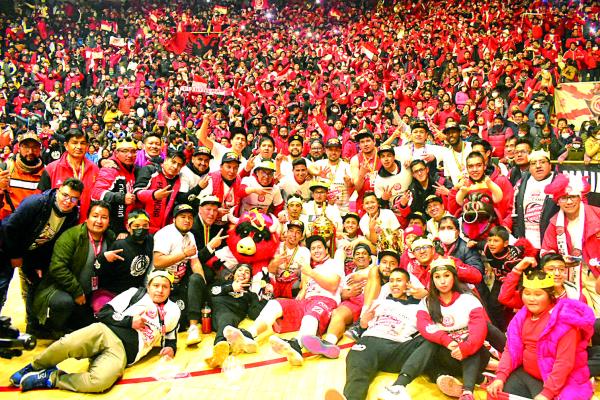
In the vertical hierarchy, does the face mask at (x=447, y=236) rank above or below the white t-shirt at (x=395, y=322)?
above

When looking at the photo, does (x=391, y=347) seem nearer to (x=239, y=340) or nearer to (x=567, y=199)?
(x=239, y=340)

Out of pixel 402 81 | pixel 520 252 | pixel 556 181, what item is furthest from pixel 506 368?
pixel 402 81

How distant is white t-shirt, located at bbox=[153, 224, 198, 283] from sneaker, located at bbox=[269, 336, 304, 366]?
1337 millimetres

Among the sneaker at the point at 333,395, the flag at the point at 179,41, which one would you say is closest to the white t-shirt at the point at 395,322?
the sneaker at the point at 333,395

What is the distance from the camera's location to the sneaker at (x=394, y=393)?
3.15 meters

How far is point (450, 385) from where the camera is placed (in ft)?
11.2

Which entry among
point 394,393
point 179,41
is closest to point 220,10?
point 179,41

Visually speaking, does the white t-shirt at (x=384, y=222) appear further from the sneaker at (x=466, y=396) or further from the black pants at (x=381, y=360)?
the sneaker at (x=466, y=396)

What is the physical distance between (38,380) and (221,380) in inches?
50.7

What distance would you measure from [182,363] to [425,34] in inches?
512

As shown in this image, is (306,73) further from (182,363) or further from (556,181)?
(182,363)

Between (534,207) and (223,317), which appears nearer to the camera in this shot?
(223,317)

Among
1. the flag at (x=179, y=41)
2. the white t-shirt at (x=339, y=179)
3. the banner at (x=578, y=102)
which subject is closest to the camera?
the white t-shirt at (x=339, y=179)

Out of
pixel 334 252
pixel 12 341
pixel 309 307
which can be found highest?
pixel 334 252
